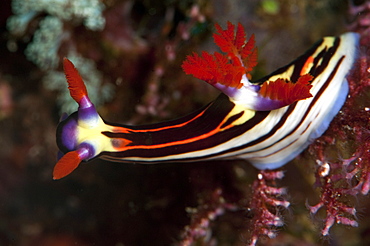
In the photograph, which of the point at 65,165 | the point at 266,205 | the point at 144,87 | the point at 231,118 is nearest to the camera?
the point at 65,165

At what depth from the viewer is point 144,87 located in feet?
14.2

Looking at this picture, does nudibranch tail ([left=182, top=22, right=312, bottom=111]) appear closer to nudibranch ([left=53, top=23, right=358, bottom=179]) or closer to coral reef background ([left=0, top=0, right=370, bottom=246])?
nudibranch ([left=53, top=23, right=358, bottom=179])

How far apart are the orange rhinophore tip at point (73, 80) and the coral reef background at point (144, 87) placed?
1.70 metres

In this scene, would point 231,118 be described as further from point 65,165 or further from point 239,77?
point 65,165

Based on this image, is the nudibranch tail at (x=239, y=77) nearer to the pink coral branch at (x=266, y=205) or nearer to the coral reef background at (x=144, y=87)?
the pink coral branch at (x=266, y=205)

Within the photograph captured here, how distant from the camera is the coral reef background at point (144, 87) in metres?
3.80

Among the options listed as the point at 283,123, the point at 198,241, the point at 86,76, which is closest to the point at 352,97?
the point at 283,123

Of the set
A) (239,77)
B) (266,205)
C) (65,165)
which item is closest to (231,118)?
(239,77)

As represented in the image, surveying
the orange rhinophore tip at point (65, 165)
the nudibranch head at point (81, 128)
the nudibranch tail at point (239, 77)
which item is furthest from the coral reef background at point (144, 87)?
the orange rhinophore tip at point (65, 165)

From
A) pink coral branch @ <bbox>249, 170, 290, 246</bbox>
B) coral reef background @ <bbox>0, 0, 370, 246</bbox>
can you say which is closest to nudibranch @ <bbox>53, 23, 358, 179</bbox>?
pink coral branch @ <bbox>249, 170, 290, 246</bbox>

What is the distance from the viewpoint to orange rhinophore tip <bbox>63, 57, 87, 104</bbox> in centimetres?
222

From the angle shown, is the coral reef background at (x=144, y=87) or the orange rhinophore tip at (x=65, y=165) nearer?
the orange rhinophore tip at (x=65, y=165)

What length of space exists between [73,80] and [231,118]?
1.16m

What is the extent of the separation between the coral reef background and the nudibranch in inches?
41.1
